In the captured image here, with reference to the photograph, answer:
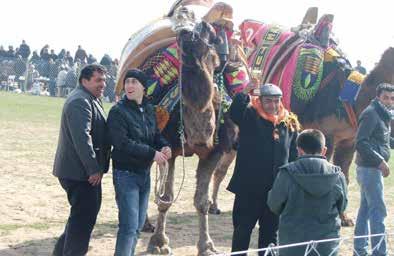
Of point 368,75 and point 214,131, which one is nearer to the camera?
point 214,131

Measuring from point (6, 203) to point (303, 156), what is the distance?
4.23 m

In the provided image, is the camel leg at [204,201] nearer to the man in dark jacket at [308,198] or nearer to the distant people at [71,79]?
the man in dark jacket at [308,198]

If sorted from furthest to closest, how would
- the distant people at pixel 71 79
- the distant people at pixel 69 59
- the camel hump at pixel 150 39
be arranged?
the distant people at pixel 69 59 < the distant people at pixel 71 79 < the camel hump at pixel 150 39

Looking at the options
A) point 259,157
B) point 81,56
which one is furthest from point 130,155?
point 81,56

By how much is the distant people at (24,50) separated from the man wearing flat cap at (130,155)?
24700 mm

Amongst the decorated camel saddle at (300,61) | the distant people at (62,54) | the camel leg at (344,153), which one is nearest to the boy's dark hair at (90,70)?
the decorated camel saddle at (300,61)

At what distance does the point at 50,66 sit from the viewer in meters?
28.5

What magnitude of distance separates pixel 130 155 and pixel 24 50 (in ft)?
82.3

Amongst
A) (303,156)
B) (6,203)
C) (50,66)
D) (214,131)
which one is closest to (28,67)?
(50,66)

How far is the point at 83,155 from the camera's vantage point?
16.1 ft

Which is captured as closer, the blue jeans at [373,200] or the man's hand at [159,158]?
the man's hand at [159,158]

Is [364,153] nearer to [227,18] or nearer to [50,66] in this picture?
[227,18]

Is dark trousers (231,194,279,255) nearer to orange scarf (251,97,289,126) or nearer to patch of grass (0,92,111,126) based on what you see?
orange scarf (251,97,289,126)

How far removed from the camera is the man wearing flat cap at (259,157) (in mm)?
5160
